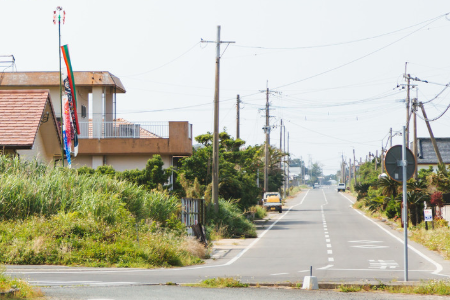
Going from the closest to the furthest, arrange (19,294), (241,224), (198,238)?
(19,294)
(198,238)
(241,224)

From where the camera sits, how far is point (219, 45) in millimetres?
31250

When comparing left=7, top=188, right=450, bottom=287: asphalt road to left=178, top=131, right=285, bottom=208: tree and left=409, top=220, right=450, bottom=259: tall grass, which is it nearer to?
left=409, top=220, right=450, bottom=259: tall grass

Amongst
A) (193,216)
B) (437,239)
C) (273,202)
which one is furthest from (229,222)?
(273,202)

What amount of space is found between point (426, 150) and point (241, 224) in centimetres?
6255

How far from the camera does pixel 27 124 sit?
77.8 feet

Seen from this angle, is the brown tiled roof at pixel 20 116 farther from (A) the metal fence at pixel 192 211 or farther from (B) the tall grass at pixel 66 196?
(A) the metal fence at pixel 192 211

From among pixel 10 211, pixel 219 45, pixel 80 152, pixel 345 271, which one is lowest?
pixel 345 271

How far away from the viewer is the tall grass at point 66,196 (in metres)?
18.0

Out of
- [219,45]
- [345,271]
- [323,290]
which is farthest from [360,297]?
[219,45]

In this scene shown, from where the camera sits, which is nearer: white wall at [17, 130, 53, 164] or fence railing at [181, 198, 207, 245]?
fence railing at [181, 198, 207, 245]

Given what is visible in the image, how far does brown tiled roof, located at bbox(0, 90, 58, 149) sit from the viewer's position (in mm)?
22953

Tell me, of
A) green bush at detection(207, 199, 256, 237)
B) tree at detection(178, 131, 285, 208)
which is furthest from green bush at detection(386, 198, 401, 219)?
green bush at detection(207, 199, 256, 237)

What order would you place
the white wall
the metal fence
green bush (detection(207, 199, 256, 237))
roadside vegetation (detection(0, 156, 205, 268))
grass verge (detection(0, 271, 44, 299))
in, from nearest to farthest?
grass verge (detection(0, 271, 44, 299)) < roadside vegetation (detection(0, 156, 205, 268)) < the metal fence < the white wall < green bush (detection(207, 199, 256, 237))

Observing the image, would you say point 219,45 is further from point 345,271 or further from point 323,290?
point 323,290
